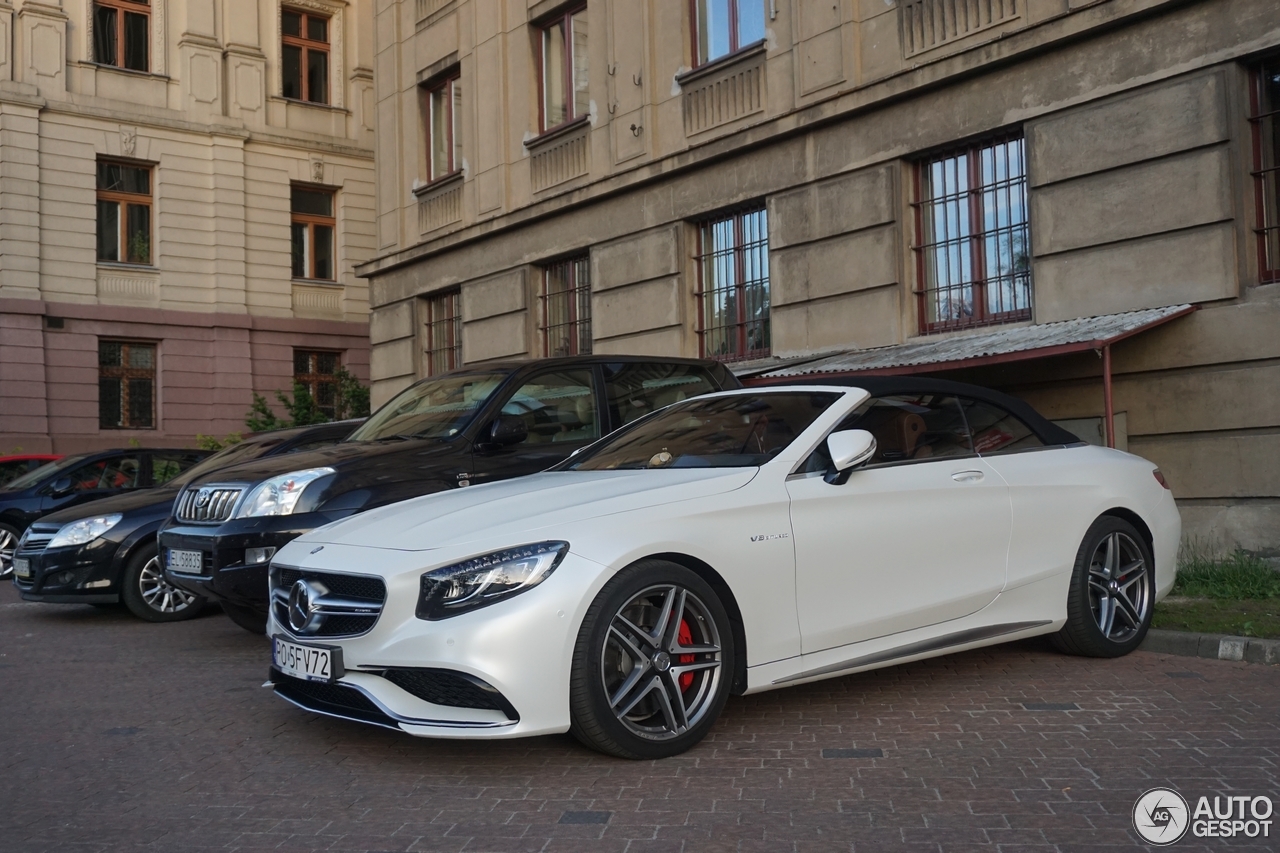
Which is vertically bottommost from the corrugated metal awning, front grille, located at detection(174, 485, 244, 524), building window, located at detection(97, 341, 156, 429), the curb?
the curb

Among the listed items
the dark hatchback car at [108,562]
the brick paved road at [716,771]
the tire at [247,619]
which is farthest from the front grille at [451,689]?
the dark hatchback car at [108,562]

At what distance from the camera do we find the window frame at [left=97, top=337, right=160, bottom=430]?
26.6 meters

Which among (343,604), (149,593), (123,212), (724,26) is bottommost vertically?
(149,593)

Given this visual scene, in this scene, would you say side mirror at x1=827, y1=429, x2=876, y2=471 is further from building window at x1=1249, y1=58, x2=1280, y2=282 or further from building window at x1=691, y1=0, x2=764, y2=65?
building window at x1=691, y1=0, x2=764, y2=65

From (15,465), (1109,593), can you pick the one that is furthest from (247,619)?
(15,465)

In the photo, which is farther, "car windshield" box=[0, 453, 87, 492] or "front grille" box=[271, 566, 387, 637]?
"car windshield" box=[0, 453, 87, 492]

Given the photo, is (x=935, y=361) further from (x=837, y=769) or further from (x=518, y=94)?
(x=518, y=94)

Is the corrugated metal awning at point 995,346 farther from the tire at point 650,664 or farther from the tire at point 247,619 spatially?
the tire at point 650,664

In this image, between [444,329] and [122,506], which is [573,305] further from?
[122,506]

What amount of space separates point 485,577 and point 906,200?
30.1ft

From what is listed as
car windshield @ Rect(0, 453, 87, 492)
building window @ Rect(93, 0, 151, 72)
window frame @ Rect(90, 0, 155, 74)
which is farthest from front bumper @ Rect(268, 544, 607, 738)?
building window @ Rect(93, 0, 151, 72)

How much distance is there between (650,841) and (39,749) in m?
3.04

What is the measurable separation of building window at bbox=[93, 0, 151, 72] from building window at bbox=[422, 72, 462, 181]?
32.6 ft

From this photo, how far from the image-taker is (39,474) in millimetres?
14406
